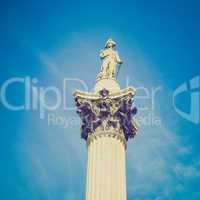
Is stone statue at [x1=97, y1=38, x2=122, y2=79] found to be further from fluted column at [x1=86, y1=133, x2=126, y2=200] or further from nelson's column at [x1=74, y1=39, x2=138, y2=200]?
fluted column at [x1=86, y1=133, x2=126, y2=200]

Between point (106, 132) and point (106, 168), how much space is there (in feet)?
7.51

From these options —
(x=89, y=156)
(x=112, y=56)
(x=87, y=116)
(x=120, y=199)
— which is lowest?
(x=120, y=199)

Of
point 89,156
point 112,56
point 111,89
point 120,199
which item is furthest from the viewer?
point 112,56

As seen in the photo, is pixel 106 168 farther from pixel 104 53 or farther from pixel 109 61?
pixel 104 53

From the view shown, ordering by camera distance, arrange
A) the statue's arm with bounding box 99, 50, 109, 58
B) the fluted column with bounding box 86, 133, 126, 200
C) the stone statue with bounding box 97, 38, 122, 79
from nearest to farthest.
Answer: the fluted column with bounding box 86, 133, 126, 200 < the stone statue with bounding box 97, 38, 122, 79 < the statue's arm with bounding box 99, 50, 109, 58

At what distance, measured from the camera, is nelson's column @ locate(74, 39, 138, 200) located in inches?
1281

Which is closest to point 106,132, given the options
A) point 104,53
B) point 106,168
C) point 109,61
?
point 106,168

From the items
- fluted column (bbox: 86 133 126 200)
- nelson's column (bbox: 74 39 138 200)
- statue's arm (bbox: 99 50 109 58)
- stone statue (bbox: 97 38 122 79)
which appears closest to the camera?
fluted column (bbox: 86 133 126 200)

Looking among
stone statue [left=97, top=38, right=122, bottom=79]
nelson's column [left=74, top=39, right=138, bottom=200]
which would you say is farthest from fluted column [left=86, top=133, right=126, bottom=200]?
stone statue [left=97, top=38, right=122, bottom=79]

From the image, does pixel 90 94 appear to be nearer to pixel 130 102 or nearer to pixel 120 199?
pixel 130 102

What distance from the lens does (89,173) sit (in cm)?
3328

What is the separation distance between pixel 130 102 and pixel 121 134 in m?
1.88

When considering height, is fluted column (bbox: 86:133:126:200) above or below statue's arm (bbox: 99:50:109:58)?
below

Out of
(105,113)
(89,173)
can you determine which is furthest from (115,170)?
(105,113)
